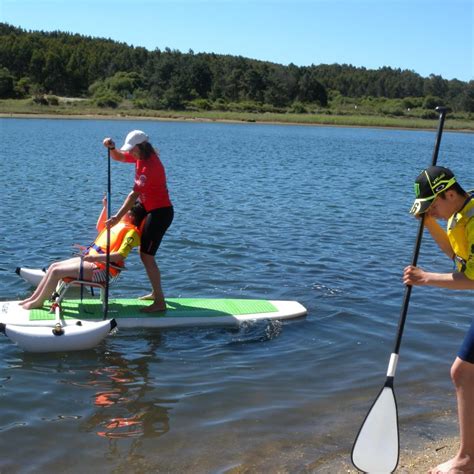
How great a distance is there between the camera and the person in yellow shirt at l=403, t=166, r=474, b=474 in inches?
167

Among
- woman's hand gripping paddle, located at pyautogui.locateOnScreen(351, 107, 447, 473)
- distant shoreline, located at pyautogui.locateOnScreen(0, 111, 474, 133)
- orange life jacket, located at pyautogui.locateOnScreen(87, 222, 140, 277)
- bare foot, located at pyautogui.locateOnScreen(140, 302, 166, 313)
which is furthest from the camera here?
distant shoreline, located at pyautogui.locateOnScreen(0, 111, 474, 133)

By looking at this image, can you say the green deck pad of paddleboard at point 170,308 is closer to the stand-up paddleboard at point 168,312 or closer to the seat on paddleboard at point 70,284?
the stand-up paddleboard at point 168,312

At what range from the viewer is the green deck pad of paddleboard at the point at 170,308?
821 centimetres

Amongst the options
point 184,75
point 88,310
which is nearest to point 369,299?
point 88,310

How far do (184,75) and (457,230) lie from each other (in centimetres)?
11969

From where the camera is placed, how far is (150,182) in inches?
315

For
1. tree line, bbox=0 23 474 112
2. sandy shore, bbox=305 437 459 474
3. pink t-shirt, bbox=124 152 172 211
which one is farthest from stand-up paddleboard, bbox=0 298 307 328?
tree line, bbox=0 23 474 112

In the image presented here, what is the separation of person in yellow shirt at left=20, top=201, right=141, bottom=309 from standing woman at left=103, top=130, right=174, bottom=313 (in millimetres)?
157

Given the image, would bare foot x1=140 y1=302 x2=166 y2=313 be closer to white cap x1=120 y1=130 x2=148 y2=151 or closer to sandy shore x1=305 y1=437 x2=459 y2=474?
white cap x1=120 y1=130 x2=148 y2=151

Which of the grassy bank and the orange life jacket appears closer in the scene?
the orange life jacket

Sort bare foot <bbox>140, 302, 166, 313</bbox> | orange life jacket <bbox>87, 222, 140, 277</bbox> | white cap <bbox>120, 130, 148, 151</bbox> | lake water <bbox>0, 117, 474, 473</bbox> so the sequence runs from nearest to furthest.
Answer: lake water <bbox>0, 117, 474, 473</bbox>, white cap <bbox>120, 130, 148, 151</bbox>, orange life jacket <bbox>87, 222, 140, 277</bbox>, bare foot <bbox>140, 302, 166, 313</bbox>

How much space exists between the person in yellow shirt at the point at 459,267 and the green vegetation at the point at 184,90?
82350 millimetres

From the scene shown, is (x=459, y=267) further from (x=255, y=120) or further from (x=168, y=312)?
(x=255, y=120)

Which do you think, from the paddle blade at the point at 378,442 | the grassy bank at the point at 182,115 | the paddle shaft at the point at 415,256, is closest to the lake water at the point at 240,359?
the paddle blade at the point at 378,442
